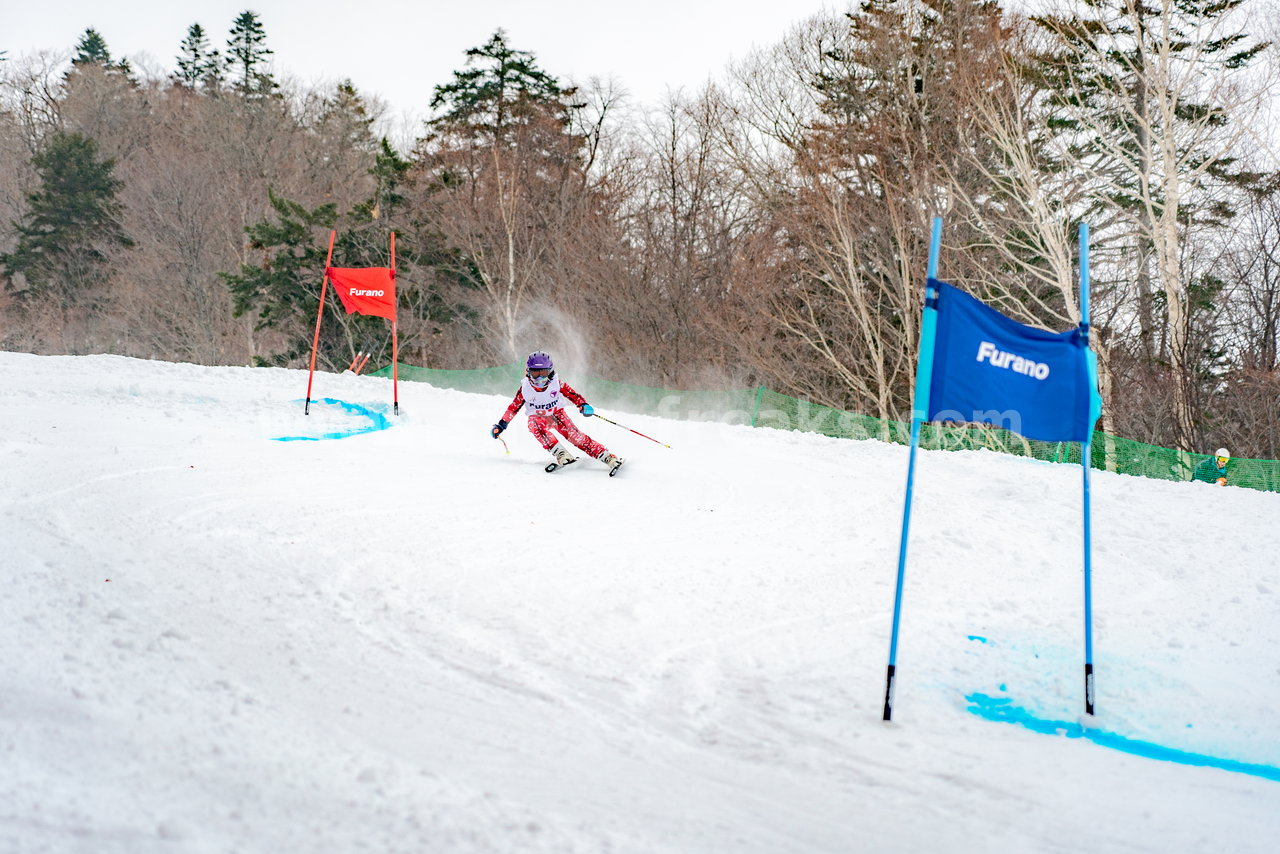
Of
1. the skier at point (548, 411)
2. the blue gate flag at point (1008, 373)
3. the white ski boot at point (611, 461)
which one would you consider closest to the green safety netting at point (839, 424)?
the white ski boot at point (611, 461)

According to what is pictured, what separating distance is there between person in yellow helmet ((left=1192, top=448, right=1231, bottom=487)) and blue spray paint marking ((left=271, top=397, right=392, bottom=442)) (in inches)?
497

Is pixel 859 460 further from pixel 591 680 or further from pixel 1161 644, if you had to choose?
pixel 591 680

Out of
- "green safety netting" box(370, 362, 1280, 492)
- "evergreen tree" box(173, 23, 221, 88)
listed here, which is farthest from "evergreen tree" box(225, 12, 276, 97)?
"green safety netting" box(370, 362, 1280, 492)

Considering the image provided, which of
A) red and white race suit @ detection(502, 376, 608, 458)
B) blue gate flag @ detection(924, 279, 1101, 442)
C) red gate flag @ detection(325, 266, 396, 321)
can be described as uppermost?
red gate flag @ detection(325, 266, 396, 321)

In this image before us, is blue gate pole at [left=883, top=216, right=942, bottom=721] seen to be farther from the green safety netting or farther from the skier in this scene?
the green safety netting

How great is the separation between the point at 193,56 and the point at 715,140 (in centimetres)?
4149

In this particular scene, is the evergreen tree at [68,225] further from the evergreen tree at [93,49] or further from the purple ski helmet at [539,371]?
the purple ski helmet at [539,371]

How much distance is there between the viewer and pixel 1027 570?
7441mm

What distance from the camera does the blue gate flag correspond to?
4562 mm

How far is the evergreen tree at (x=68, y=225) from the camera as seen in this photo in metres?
38.4

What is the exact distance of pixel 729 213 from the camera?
99.0ft

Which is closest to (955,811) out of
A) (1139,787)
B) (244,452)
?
(1139,787)

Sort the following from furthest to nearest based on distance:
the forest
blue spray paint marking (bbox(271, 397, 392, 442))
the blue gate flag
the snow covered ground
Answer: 1. the forest
2. blue spray paint marking (bbox(271, 397, 392, 442))
3. the blue gate flag
4. the snow covered ground

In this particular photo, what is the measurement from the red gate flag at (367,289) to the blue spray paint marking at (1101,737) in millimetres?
11659
